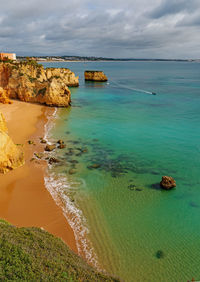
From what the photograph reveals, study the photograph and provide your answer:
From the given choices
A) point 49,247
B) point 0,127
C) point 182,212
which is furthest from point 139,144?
point 49,247

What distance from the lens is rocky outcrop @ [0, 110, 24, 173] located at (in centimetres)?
1662

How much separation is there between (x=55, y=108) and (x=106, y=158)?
23.9 meters

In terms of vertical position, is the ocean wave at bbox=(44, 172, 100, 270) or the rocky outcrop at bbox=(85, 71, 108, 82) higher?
the rocky outcrop at bbox=(85, 71, 108, 82)

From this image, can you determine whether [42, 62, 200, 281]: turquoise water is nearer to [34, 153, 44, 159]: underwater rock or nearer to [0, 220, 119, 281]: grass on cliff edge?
[34, 153, 44, 159]: underwater rock

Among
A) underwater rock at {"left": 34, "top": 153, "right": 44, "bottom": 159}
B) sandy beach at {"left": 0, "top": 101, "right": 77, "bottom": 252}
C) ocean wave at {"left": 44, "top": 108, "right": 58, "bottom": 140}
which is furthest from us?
ocean wave at {"left": 44, "top": 108, "right": 58, "bottom": 140}

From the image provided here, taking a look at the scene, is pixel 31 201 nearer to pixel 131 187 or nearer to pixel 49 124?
pixel 131 187

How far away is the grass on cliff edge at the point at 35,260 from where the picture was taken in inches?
235

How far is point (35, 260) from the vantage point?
21.3 ft

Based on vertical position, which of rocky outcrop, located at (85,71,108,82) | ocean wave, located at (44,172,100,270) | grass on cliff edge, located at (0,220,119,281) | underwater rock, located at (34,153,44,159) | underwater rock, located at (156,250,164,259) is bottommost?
underwater rock, located at (156,250,164,259)

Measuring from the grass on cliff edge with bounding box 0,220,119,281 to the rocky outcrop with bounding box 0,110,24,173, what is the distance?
9.64 m

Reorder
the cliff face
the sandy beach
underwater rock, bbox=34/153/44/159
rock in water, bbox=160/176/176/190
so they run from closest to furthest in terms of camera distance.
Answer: the sandy beach
rock in water, bbox=160/176/176/190
underwater rock, bbox=34/153/44/159
the cliff face

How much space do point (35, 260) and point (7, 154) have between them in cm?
1222

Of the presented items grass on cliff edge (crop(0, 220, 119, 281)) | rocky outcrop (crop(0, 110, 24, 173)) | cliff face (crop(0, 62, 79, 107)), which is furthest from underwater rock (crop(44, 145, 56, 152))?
cliff face (crop(0, 62, 79, 107))

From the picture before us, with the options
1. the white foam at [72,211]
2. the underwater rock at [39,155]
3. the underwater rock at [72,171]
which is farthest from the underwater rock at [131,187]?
the underwater rock at [39,155]
